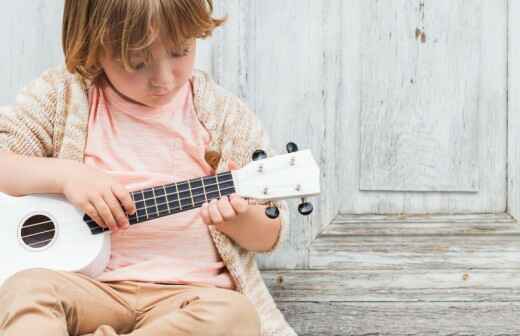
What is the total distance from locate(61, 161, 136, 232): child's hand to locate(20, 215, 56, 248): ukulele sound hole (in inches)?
2.2

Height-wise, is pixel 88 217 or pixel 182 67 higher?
pixel 182 67

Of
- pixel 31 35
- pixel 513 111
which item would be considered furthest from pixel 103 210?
pixel 513 111

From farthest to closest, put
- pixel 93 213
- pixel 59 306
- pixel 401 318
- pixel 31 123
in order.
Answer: pixel 401 318 < pixel 31 123 < pixel 93 213 < pixel 59 306

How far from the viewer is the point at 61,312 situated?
3.63 ft

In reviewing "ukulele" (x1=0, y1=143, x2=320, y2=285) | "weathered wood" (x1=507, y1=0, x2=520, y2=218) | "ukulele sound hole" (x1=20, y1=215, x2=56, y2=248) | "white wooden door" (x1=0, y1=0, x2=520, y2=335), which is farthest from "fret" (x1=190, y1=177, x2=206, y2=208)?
"weathered wood" (x1=507, y1=0, x2=520, y2=218)

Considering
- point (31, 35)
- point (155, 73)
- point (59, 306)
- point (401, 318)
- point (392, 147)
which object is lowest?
point (401, 318)

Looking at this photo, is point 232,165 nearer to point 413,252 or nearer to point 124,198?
point 124,198

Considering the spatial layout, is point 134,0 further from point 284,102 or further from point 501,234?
point 501,234

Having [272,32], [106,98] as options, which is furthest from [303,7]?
[106,98]

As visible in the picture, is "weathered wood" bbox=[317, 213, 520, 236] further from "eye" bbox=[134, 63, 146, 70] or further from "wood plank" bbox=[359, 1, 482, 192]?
"eye" bbox=[134, 63, 146, 70]

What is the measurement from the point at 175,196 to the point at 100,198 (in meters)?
0.11

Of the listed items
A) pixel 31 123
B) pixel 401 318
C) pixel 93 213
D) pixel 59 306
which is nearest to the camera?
pixel 59 306

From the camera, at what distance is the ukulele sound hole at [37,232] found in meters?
1.23

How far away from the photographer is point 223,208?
1189 mm
